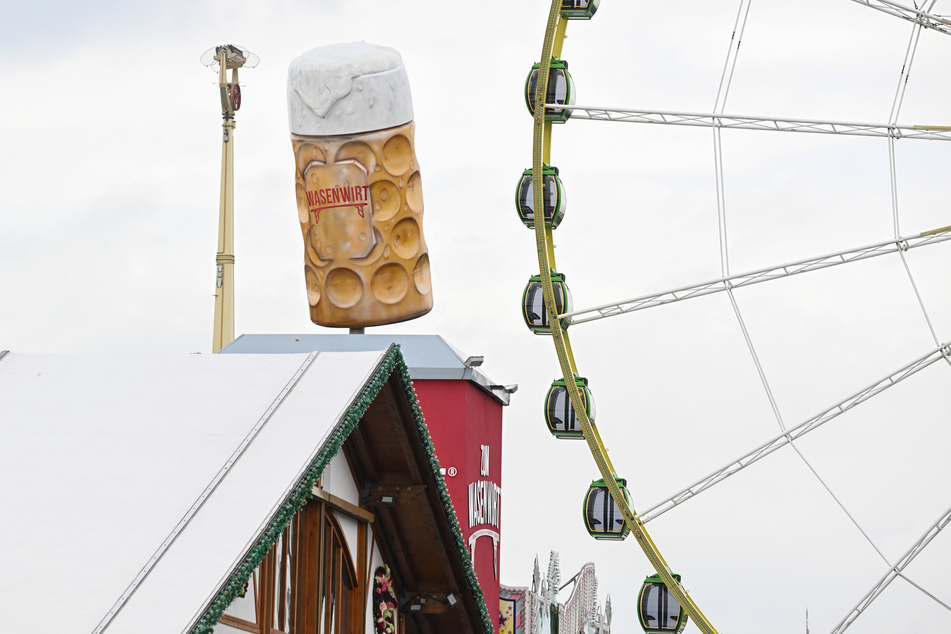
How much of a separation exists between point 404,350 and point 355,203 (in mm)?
2645

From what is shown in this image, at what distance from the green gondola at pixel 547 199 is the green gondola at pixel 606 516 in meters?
3.28

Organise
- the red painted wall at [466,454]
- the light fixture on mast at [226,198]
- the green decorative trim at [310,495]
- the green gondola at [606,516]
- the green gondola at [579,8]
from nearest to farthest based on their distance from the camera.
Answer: the green decorative trim at [310,495] → the green gondola at [606,516] → the green gondola at [579,8] → the red painted wall at [466,454] → the light fixture on mast at [226,198]

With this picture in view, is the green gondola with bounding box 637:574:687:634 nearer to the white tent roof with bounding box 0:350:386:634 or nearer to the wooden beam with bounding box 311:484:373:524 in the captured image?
the wooden beam with bounding box 311:484:373:524

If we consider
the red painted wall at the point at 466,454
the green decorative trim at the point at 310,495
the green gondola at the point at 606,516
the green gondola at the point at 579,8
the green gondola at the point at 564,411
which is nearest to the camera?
the green decorative trim at the point at 310,495

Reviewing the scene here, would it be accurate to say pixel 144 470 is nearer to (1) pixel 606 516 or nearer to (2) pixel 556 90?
(1) pixel 606 516

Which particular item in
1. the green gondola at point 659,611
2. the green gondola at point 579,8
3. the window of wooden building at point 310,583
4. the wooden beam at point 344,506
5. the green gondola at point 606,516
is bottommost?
the window of wooden building at point 310,583

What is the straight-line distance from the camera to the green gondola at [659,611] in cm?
1827

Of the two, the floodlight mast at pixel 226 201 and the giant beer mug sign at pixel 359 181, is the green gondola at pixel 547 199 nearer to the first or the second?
the giant beer mug sign at pixel 359 181

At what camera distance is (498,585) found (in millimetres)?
21000

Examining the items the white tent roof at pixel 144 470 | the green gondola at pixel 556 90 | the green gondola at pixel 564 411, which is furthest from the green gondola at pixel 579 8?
the white tent roof at pixel 144 470

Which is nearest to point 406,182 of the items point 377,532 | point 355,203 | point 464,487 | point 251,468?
point 355,203

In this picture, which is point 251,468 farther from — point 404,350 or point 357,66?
point 404,350

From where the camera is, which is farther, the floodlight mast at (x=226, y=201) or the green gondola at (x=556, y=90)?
the floodlight mast at (x=226, y=201)

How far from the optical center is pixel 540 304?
18.9m
